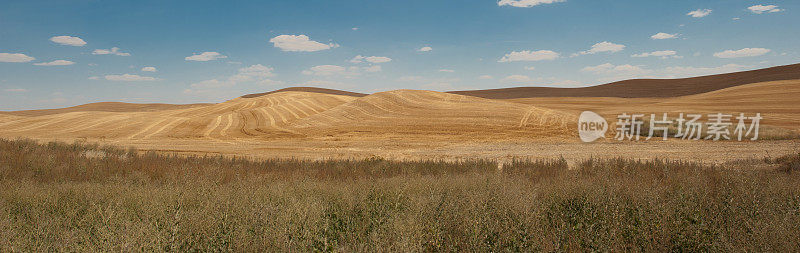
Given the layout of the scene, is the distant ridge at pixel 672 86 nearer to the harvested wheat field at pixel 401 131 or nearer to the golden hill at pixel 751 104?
the golden hill at pixel 751 104

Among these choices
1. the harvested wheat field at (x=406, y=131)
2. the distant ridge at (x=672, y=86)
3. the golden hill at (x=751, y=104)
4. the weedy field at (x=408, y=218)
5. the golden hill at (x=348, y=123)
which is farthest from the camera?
the distant ridge at (x=672, y=86)

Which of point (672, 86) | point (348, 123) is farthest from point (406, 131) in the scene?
point (672, 86)

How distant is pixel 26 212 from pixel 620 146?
20.6 meters

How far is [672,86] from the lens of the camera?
71312mm

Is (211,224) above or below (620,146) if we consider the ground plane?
above

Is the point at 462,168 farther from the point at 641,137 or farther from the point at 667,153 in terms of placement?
the point at 641,137

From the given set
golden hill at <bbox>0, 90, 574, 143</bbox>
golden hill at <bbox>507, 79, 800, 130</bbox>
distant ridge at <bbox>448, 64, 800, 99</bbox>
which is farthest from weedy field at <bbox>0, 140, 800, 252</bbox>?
distant ridge at <bbox>448, 64, 800, 99</bbox>

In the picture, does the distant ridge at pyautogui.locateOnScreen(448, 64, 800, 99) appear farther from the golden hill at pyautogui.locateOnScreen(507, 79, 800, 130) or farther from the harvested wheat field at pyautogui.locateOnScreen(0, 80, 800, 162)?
the harvested wheat field at pyautogui.locateOnScreen(0, 80, 800, 162)

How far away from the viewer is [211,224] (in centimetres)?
473

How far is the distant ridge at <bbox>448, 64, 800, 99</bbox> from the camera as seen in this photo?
6088 centimetres

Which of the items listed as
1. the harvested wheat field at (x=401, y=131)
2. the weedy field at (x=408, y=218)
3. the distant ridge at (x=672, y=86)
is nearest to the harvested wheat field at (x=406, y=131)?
the harvested wheat field at (x=401, y=131)

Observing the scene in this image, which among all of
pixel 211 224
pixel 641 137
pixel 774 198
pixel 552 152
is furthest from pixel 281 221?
pixel 641 137

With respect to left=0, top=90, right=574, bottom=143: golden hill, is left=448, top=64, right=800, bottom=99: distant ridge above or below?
above

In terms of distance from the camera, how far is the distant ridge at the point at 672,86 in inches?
2397
